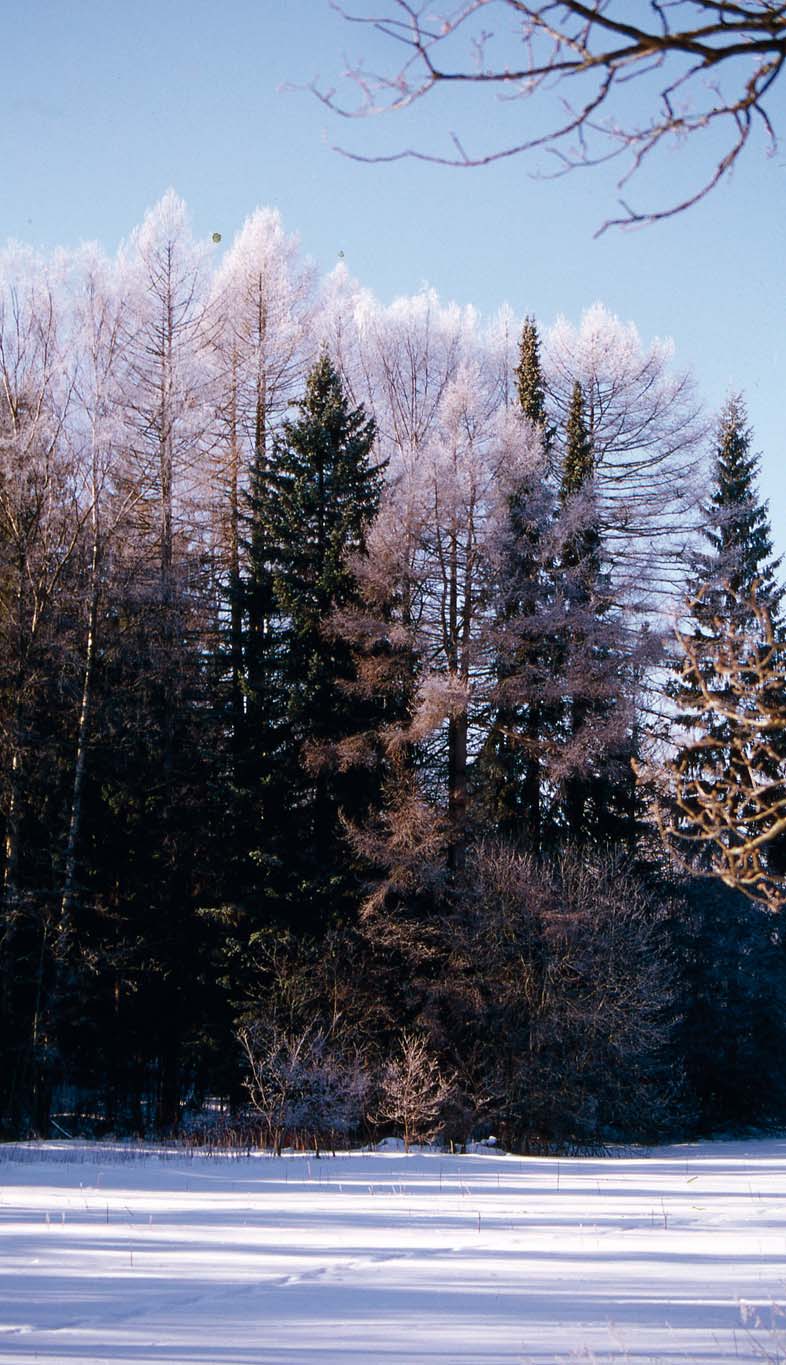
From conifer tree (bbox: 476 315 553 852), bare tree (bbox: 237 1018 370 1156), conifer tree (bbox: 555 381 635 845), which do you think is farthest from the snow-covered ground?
conifer tree (bbox: 476 315 553 852)

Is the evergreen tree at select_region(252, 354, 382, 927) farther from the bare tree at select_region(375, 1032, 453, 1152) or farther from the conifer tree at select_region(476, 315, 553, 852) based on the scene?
the bare tree at select_region(375, 1032, 453, 1152)

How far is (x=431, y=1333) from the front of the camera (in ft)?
19.4

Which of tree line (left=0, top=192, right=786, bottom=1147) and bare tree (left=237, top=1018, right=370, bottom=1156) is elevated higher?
tree line (left=0, top=192, right=786, bottom=1147)

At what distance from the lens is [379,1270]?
25.0ft

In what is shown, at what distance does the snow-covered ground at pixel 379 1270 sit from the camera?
5.67 meters

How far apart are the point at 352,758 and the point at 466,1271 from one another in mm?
14949

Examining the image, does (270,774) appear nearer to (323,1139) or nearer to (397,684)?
(397,684)

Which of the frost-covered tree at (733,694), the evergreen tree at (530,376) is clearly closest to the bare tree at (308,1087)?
the frost-covered tree at (733,694)

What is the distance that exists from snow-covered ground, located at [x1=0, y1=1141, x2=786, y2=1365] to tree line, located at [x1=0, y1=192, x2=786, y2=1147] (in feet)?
26.1

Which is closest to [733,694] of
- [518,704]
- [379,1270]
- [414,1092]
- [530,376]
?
[379,1270]

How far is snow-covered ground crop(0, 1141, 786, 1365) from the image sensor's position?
567 cm

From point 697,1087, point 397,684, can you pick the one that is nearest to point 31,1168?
point 397,684

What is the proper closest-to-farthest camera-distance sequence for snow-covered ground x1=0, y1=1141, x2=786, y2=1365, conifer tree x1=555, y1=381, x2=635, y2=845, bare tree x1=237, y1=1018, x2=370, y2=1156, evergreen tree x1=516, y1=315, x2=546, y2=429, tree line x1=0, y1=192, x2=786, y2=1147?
snow-covered ground x1=0, y1=1141, x2=786, y2=1365 < bare tree x1=237, y1=1018, x2=370, y2=1156 < tree line x1=0, y1=192, x2=786, y2=1147 < conifer tree x1=555, y1=381, x2=635, y2=845 < evergreen tree x1=516, y1=315, x2=546, y2=429

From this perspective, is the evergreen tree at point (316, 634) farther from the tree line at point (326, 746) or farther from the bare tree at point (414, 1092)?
the bare tree at point (414, 1092)
